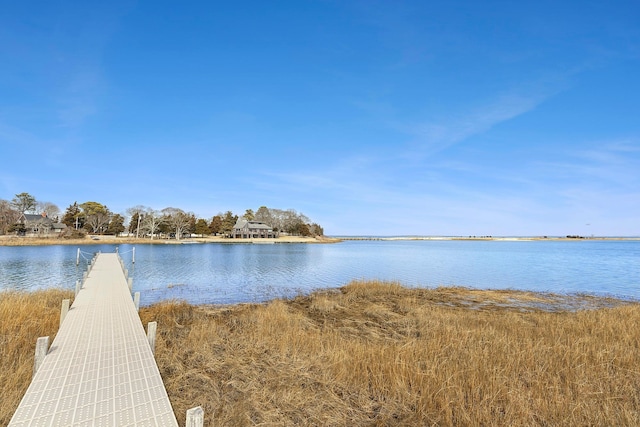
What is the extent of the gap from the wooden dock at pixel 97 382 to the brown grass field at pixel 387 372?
1.18 feet

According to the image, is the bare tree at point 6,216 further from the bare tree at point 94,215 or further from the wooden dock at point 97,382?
the wooden dock at point 97,382

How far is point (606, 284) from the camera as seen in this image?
26203 millimetres

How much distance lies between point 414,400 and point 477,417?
101cm

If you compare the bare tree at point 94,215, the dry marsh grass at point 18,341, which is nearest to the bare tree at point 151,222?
the bare tree at point 94,215

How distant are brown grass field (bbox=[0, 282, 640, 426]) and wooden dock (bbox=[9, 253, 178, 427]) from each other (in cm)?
36

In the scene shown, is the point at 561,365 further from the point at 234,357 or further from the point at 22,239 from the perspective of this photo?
the point at 22,239

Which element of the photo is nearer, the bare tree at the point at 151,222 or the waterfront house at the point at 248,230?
the bare tree at the point at 151,222

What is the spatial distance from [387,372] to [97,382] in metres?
5.34

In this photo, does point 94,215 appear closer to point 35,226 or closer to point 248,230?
point 35,226

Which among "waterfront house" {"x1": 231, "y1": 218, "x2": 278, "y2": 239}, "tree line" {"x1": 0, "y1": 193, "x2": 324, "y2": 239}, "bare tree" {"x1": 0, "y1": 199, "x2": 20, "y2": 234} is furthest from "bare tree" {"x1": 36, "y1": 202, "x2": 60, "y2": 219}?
"waterfront house" {"x1": 231, "y1": 218, "x2": 278, "y2": 239}

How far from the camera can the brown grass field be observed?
506 cm

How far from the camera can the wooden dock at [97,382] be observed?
173 inches

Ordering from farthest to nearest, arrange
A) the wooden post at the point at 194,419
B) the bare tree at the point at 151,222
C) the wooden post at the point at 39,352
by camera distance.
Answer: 1. the bare tree at the point at 151,222
2. the wooden post at the point at 39,352
3. the wooden post at the point at 194,419

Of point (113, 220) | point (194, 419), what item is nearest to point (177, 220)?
point (113, 220)
